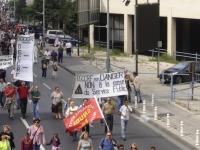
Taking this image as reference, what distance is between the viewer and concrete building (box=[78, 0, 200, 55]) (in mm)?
56625

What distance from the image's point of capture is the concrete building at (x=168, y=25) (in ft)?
186

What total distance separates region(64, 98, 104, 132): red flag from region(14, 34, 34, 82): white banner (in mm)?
5404

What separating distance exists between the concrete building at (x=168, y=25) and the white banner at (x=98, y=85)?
29814 millimetres

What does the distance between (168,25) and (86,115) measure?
3883 cm

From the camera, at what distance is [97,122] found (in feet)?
92.3

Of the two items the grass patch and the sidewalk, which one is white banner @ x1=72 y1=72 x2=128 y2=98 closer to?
the sidewalk

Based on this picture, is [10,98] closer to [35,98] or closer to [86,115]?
[35,98]

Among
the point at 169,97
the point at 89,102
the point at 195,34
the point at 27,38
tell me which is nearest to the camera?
the point at 89,102


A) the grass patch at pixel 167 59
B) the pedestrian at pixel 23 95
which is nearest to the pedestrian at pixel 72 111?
the pedestrian at pixel 23 95

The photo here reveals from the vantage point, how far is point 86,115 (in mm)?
20891

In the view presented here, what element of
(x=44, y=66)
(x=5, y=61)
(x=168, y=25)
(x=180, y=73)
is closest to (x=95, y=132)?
(x=5, y=61)

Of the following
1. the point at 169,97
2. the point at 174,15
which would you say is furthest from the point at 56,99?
the point at 174,15

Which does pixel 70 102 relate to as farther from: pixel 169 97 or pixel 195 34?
pixel 195 34

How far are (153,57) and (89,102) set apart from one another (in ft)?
126
